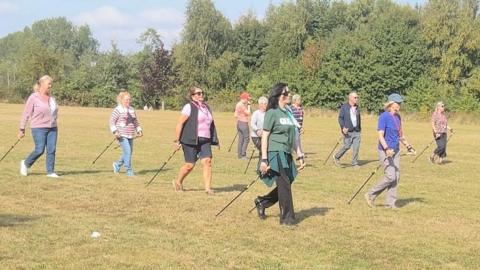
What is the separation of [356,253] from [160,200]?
14.0 ft

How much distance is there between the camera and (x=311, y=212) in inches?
403

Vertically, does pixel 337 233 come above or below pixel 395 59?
below

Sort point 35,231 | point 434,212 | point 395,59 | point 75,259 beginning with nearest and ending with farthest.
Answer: point 75,259
point 35,231
point 434,212
point 395,59

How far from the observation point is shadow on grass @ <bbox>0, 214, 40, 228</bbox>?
860 cm

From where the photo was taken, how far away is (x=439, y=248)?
8031 millimetres

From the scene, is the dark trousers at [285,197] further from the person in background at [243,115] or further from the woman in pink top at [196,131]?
the person in background at [243,115]

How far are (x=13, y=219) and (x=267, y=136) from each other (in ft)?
12.6

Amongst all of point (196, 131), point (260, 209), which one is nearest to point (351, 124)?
point (196, 131)

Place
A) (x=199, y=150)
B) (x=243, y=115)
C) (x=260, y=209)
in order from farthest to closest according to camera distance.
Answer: (x=243, y=115)
(x=199, y=150)
(x=260, y=209)

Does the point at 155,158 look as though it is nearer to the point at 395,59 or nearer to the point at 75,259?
the point at 75,259

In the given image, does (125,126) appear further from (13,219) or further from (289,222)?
(289,222)

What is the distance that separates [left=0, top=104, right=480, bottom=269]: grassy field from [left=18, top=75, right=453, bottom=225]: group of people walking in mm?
379

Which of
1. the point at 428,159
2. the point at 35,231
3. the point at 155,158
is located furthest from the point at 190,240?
the point at 428,159

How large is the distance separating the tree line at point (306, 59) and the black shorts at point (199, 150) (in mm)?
50734
